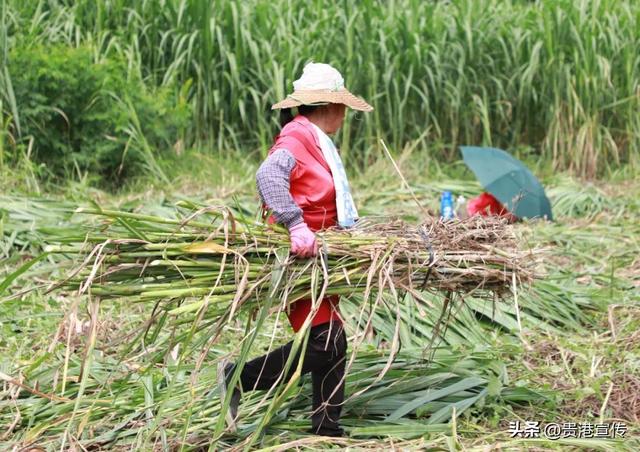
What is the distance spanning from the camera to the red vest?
10.6 ft

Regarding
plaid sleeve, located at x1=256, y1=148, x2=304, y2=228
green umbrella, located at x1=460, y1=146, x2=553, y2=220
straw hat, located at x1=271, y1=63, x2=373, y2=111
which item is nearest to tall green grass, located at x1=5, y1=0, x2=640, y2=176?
green umbrella, located at x1=460, y1=146, x2=553, y2=220

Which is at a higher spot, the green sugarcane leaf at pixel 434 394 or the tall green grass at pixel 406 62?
the tall green grass at pixel 406 62

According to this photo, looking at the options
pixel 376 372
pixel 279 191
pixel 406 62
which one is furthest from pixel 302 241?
pixel 406 62

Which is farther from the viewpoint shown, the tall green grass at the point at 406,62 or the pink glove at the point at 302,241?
the tall green grass at the point at 406,62

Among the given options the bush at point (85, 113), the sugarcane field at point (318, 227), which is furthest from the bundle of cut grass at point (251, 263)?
the bush at point (85, 113)

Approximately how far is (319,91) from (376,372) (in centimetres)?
105

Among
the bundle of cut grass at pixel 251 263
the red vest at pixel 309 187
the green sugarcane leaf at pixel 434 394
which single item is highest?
the red vest at pixel 309 187

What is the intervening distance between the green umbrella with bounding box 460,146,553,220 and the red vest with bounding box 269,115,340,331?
304 centimetres

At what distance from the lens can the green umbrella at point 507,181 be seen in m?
6.22

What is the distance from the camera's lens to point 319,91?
331 centimetres

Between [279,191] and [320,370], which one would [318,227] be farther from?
[320,370]

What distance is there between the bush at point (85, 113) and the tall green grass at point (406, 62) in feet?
1.60

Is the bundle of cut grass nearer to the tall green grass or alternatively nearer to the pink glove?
the pink glove

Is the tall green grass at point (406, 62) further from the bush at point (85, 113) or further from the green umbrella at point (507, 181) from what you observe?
the green umbrella at point (507, 181)
